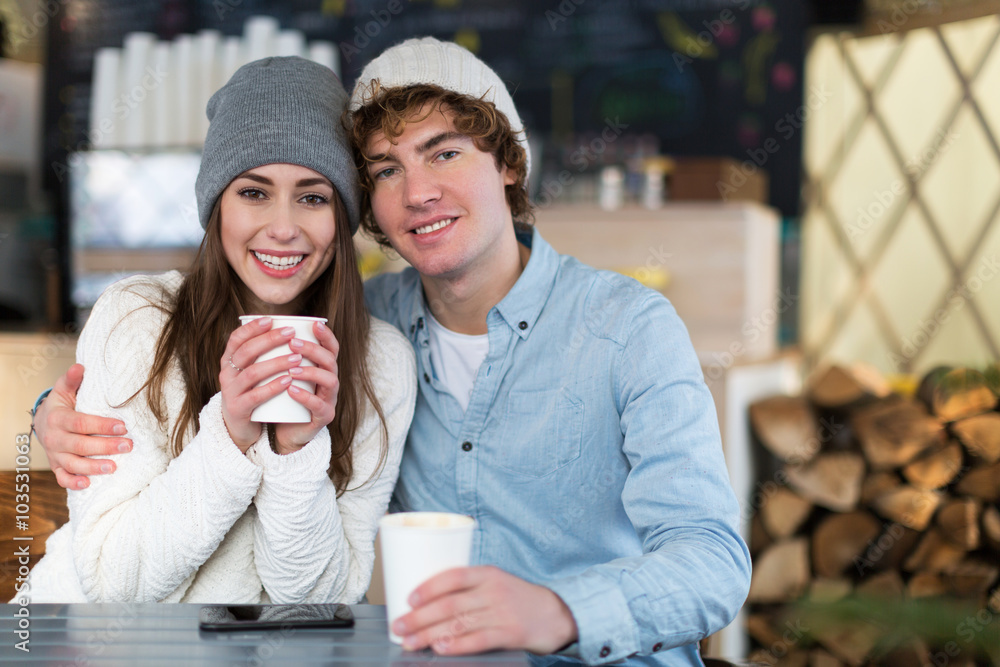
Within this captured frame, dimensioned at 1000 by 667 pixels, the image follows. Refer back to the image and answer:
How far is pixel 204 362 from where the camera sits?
3.07ft

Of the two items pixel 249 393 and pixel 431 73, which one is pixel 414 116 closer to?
pixel 431 73

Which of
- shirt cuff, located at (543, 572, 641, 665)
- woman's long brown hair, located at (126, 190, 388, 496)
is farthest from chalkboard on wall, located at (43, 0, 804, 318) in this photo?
shirt cuff, located at (543, 572, 641, 665)

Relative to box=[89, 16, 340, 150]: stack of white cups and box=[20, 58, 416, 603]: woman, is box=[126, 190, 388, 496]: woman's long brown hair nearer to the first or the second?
box=[20, 58, 416, 603]: woman

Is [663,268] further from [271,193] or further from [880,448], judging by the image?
[271,193]

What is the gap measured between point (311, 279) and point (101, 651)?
0.49 meters

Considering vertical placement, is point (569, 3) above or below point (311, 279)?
above

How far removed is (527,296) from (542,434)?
0.52 ft

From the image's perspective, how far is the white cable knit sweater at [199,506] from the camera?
2.58 feet

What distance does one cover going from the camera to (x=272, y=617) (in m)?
0.62

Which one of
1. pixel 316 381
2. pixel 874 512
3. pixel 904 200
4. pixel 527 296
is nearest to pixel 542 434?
pixel 527 296

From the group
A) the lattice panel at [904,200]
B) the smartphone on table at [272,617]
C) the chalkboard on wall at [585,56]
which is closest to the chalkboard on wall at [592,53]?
the chalkboard on wall at [585,56]

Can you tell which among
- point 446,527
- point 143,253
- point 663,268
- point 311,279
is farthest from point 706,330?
point 446,527

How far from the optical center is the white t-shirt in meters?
1.03

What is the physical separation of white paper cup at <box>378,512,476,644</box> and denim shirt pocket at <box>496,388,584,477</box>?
1.28 ft
